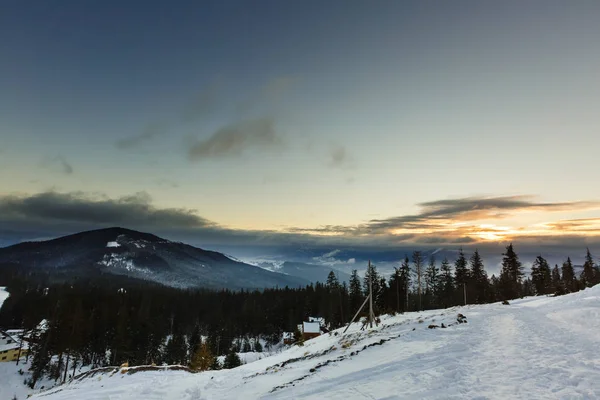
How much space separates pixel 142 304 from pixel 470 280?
97022 millimetres

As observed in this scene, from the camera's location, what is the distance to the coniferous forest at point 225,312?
63.1 m

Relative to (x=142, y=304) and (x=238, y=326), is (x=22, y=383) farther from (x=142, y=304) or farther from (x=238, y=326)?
(x=238, y=326)

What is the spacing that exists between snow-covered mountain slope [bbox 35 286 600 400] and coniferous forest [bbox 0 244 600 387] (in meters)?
24.6

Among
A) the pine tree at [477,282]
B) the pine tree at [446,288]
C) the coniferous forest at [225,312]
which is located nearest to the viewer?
the coniferous forest at [225,312]

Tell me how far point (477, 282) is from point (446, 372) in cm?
7215

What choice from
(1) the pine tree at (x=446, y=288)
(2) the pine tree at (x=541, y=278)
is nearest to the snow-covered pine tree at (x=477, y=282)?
(1) the pine tree at (x=446, y=288)

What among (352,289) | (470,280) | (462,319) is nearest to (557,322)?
(462,319)

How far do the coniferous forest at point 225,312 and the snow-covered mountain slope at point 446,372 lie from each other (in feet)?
80.9

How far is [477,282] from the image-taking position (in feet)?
244

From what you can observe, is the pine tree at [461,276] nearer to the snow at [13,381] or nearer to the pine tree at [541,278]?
the pine tree at [541,278]

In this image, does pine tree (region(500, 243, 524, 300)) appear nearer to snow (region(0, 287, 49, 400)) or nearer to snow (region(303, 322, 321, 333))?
snow (region(303, 322, 321, 333))

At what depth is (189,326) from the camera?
114812 millimetres

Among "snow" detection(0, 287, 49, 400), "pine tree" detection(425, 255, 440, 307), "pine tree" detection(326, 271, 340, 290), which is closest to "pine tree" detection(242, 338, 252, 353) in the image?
"pine tree" detection(326, 271, 340, 290)

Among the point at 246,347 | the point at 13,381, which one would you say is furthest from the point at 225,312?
the point at 13,381
